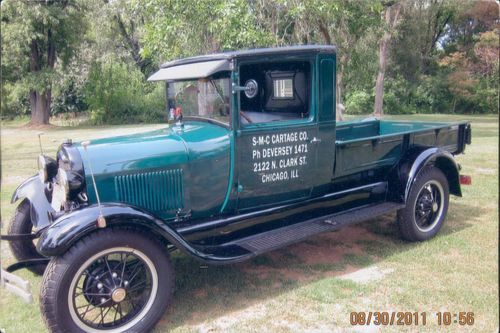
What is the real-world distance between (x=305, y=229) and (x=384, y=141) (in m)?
1.45

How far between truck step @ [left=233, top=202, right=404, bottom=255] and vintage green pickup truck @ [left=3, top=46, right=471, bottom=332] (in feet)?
0.06

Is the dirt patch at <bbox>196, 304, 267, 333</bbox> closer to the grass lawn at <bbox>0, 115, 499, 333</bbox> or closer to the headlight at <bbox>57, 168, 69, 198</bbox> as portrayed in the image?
the grass lawn at <bbox>0, 115, 499, 333</bbox>

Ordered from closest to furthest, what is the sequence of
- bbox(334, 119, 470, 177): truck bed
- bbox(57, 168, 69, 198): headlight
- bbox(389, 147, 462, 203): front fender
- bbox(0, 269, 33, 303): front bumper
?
bbox(0, 269, 33, 303): front bumper → bbox(57, 168, 69, 198): headlight → bbox(334, 119, 470, 177): truck bed → bbox(389, 147, 462, 203): front fender

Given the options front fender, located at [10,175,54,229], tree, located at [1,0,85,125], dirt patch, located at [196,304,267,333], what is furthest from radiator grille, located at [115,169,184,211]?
tree, located at [1,0,85,125]

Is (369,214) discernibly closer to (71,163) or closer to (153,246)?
(153,246)

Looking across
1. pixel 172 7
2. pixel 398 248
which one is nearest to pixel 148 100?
pixel 172 7

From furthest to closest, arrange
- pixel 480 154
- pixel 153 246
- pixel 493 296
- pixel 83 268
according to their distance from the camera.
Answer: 1. pixel 480 154
2. pixel 493 296
3. pixel 153 246
4. pixel 83 268

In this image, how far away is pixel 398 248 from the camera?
4777mm

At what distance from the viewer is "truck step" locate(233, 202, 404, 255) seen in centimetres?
376

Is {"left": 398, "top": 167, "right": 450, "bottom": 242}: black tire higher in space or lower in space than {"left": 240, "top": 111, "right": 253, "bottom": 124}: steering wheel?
lower

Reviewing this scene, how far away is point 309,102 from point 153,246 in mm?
1953

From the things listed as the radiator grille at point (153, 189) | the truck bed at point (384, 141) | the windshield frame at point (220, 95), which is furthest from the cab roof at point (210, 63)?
the truck bed at point (384, 141)

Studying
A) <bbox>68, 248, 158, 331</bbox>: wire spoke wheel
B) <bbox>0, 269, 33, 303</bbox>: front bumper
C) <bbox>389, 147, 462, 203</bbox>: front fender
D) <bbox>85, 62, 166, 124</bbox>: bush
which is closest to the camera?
<bbox>0, 269, 33, 303</bbox>: front bumper

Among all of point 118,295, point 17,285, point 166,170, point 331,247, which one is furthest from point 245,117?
point 17,285
